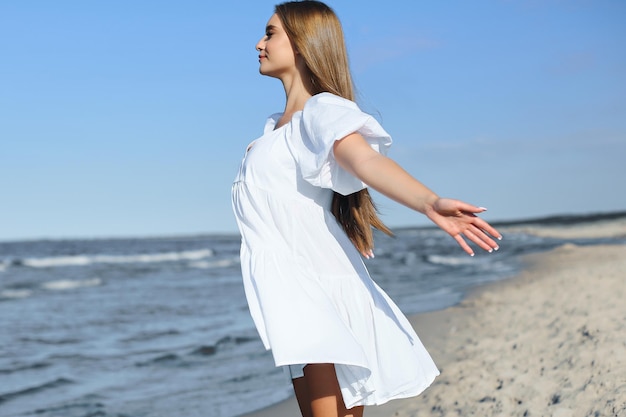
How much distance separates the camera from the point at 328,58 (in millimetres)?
2439

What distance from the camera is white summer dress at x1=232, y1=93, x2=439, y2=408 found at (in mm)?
2152

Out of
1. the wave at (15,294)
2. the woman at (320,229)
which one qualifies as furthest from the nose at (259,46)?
the wave at (15,294)

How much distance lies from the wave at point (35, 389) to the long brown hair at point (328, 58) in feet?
13.9

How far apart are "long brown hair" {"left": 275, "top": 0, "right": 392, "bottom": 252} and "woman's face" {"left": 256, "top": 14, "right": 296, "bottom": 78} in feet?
0.07

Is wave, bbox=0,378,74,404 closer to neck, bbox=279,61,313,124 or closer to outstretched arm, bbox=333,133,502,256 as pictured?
neck, bbox=279,61,313,124

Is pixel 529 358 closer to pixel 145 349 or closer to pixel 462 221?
pixel 462 221

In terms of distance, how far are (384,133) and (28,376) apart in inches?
211

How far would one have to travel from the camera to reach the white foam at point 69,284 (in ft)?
59.8

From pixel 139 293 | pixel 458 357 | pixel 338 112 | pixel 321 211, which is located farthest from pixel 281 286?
pixel 139 293

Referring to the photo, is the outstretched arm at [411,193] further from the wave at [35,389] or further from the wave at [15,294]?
the wave at [15,294]

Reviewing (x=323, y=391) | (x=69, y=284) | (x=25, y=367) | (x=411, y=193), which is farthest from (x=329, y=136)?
(x=69, y=284)

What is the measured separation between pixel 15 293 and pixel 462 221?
16.1 metres

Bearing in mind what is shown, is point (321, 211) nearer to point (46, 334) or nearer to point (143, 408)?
point (143, 408)

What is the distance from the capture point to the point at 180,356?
7246 millimetres
